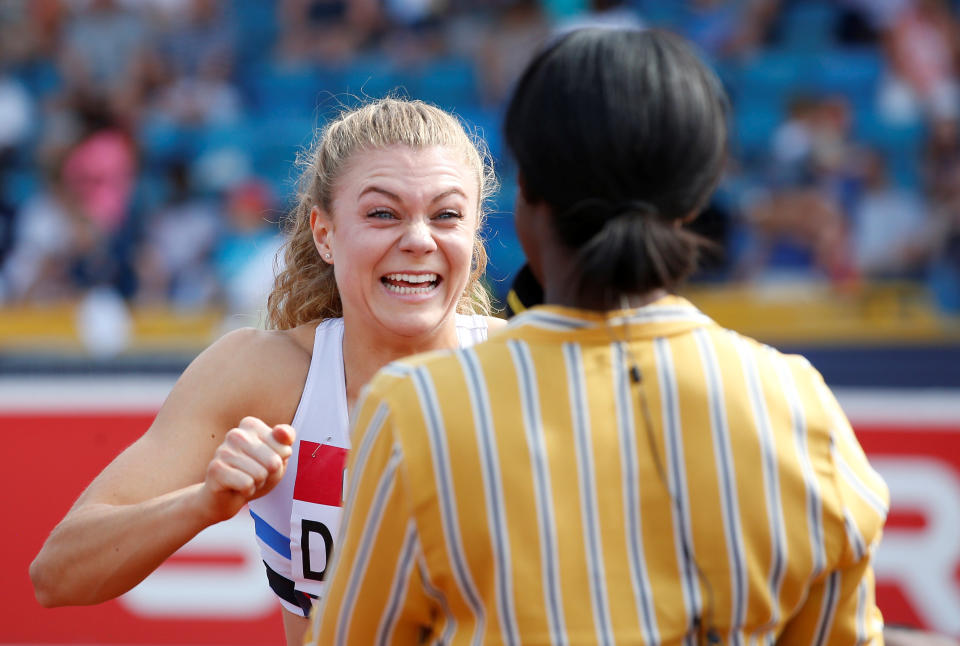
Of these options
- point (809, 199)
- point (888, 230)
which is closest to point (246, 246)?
point (809, 199)

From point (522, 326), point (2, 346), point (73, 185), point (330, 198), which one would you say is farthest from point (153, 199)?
point (522, 326)

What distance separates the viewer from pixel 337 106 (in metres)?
6.20

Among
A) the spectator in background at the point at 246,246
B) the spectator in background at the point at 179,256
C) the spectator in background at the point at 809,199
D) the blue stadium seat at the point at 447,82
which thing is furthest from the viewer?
the blue stadium seat at the point at 447,82

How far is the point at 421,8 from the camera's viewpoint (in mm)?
7176

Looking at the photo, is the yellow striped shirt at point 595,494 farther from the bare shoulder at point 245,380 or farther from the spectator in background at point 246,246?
the spectator in background at point 246,246

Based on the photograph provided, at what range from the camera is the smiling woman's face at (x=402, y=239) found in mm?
2066

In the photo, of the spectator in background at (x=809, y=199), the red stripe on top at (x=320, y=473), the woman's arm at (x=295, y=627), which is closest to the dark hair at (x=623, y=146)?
the red stripe on top at (x=320, y=473)

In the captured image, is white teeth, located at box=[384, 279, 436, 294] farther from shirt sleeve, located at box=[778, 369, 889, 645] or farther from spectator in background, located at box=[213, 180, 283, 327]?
spectator in background, located at box=[213, 180, 283, 327]

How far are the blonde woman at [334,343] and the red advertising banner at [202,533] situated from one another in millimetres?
2037

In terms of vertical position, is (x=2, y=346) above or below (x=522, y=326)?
above

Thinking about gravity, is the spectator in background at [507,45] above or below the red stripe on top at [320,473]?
above

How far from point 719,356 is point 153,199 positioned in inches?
245

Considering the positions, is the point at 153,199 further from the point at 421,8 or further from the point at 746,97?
the point at 746,97

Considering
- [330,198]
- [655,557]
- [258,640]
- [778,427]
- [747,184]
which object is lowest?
[258,640]
